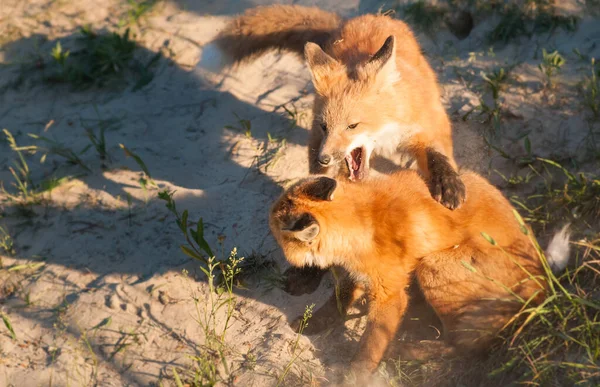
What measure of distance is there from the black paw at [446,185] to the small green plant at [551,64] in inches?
80.8

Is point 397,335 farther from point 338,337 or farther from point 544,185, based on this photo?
point 544,185

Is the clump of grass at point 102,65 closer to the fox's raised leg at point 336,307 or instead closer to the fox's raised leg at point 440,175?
the fox's raised leg at point 440,175

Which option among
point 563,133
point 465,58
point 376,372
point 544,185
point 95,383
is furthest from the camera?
point 465,58

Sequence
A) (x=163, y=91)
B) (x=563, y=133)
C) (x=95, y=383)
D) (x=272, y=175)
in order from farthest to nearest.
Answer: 1. (x=163, y=91)
2. (x=272, y=175)
3. (x=563, y=133)
4. (x=95, y=383)

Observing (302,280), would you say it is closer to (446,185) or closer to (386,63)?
(446,185)

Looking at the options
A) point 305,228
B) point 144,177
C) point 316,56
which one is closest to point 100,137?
point 144,177

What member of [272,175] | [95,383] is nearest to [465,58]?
[272,175]

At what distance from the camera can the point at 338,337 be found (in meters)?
4.94

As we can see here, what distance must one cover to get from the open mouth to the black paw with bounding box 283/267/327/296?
3.21 ft

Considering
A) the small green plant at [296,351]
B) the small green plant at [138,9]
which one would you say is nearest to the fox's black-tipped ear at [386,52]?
the small green plant at [296,351]

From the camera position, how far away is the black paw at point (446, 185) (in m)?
4.75

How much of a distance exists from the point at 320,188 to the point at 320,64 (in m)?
1.96

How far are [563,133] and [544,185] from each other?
0.80 m

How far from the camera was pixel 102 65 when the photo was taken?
8.27 meters
